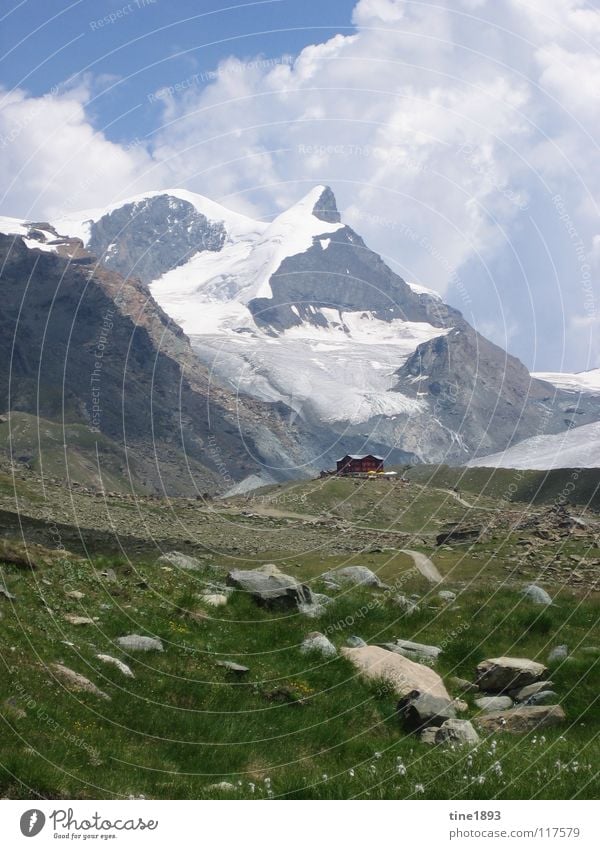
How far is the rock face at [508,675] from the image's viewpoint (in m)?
19.7

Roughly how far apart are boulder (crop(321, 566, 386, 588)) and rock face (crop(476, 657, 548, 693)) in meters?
11.9

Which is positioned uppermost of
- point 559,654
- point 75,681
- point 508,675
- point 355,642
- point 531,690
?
point 355,642

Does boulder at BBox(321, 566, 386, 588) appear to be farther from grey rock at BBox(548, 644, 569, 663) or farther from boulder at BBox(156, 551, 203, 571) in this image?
grey rock at BBox(548, 644, 569, 663)

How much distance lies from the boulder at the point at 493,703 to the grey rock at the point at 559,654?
2.69 metres

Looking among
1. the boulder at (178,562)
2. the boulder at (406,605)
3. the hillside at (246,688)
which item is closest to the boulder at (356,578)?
the hillside at (246,688)

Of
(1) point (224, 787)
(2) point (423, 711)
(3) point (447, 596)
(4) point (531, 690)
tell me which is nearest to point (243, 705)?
(2) point (423, 711)

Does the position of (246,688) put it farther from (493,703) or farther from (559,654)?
(559,654)

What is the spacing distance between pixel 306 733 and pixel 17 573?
404 inches

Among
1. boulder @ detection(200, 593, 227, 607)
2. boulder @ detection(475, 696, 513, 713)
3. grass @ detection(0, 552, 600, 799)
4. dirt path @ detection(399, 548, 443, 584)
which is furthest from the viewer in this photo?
dirt path @ detection(399, 548, 443, 584)

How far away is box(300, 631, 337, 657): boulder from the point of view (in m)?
20.0

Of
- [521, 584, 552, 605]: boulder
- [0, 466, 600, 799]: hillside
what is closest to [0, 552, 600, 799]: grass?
[0, 466, 600, 799]: hillside

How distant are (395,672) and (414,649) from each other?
11.0ft

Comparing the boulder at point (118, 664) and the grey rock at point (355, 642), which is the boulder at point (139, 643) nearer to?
the boulder at point (118, 664)

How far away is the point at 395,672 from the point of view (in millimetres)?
18562
